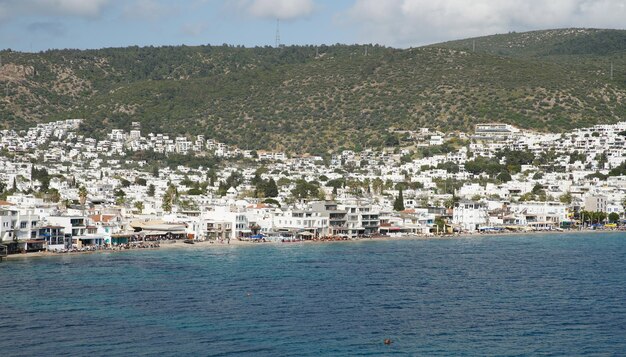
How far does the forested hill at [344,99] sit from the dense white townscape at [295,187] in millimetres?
5092

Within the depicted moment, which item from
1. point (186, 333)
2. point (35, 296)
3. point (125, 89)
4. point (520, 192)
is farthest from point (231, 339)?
point (125, 89)

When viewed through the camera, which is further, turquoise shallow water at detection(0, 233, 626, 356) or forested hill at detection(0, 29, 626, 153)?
forested hill at detection(0, 29, 626, 153)

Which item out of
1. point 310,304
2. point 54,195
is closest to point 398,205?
point 54,195

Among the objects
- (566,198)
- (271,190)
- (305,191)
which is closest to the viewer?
(271,190)

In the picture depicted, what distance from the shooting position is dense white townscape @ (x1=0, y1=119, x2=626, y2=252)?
3253 inches

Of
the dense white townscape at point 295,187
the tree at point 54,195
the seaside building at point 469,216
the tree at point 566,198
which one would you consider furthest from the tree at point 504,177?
the tree at point 54,195

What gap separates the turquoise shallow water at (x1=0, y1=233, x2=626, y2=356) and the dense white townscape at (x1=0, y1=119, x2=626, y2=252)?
11.1 metres

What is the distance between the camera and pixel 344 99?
171875 mm

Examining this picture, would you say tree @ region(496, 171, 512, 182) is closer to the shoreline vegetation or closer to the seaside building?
the shoreline vegetation

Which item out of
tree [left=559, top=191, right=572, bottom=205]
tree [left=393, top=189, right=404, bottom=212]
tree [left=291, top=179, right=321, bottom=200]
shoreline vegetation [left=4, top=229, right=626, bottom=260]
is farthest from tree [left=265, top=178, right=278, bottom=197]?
tree [left=559, top=191, right=572, bottom=205]

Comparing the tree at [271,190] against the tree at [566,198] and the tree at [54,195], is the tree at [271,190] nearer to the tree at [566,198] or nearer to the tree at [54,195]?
the tree at [54,195]

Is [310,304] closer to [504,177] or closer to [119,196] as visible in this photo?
[119,196]

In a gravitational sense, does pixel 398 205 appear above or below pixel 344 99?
below

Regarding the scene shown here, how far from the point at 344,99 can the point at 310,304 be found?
126600mm
